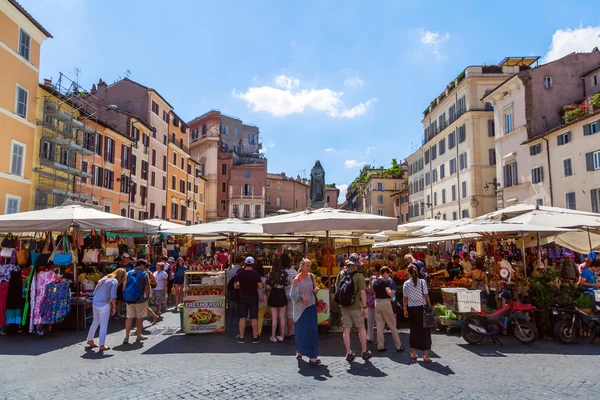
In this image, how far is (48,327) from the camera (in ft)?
32.6

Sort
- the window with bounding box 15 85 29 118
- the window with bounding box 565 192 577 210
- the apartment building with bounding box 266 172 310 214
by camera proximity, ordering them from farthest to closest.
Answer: the apartment building with bounding box 266 172 310 214
the window with bounding box 565 192 577 210
the window with bounding box 15 85 29 118

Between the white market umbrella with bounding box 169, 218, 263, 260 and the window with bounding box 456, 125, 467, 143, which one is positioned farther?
the window with bounding box 456, 125, 467, 143

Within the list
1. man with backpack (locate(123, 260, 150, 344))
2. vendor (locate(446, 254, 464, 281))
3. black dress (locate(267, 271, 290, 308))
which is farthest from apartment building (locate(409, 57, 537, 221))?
man with backpack (locate(123, 260, 150, 344))

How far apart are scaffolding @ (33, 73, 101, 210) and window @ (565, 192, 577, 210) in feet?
Result: 89.8

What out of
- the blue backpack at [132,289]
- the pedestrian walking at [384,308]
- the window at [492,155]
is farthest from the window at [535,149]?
the blue backpack at [132,289]

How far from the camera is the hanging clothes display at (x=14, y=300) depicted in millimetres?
9617

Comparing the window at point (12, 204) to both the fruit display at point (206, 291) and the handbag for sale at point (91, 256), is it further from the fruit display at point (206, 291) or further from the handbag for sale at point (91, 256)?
the fruit display at point (206, 291)

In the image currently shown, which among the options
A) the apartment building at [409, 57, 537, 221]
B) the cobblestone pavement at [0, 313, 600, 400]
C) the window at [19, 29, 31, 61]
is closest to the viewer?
the cobblestone pavement at [0, 313, 600, 400]

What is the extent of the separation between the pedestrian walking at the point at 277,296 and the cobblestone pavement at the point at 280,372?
15.2 inches

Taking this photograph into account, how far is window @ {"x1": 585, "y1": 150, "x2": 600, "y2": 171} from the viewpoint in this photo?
2284 cm

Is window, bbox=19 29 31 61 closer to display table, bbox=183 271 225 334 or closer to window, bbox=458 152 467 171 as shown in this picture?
display table, bbox=183 271 225 334

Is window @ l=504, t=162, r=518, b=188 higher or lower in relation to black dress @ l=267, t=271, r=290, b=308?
higher

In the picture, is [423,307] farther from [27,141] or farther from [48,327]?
[27,141]

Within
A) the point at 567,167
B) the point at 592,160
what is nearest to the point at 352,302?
the point at 592,160
